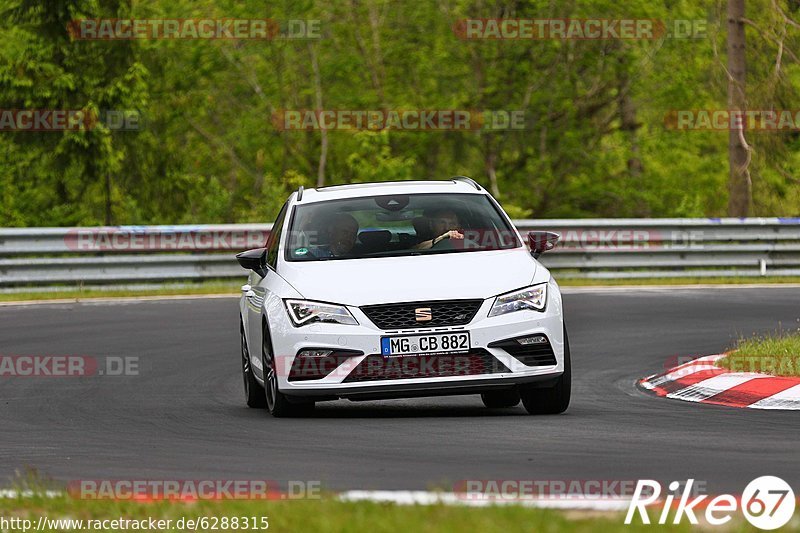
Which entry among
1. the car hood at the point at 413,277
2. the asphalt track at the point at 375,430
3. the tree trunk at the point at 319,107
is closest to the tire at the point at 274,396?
the asphalt track at the point at 375,430

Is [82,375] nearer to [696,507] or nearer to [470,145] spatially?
[696,507]

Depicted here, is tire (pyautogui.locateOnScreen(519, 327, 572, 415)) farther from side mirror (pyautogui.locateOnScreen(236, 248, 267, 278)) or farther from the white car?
side mirror (pyautogui.locateOnScreen(236, 248, 267, 278))

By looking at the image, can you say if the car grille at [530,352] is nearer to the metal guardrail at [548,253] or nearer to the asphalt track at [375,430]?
the asphalt track at [375,430]

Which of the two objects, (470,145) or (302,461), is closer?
(302,461)

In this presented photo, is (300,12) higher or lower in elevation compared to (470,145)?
higher

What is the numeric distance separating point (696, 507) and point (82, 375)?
916cm

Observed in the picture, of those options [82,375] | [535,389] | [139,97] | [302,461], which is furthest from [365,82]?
[302,461]

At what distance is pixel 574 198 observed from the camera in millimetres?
39094

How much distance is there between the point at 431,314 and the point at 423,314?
53 mm

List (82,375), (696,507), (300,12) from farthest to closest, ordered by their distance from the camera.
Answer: (300,12) → (82,375) → (696,507)

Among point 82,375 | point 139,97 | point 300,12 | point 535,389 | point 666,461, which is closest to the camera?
point 666,461

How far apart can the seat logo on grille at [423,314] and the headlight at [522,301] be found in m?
0.40

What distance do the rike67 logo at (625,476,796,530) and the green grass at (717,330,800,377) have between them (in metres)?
5.10

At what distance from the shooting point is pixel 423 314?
1054 cm
